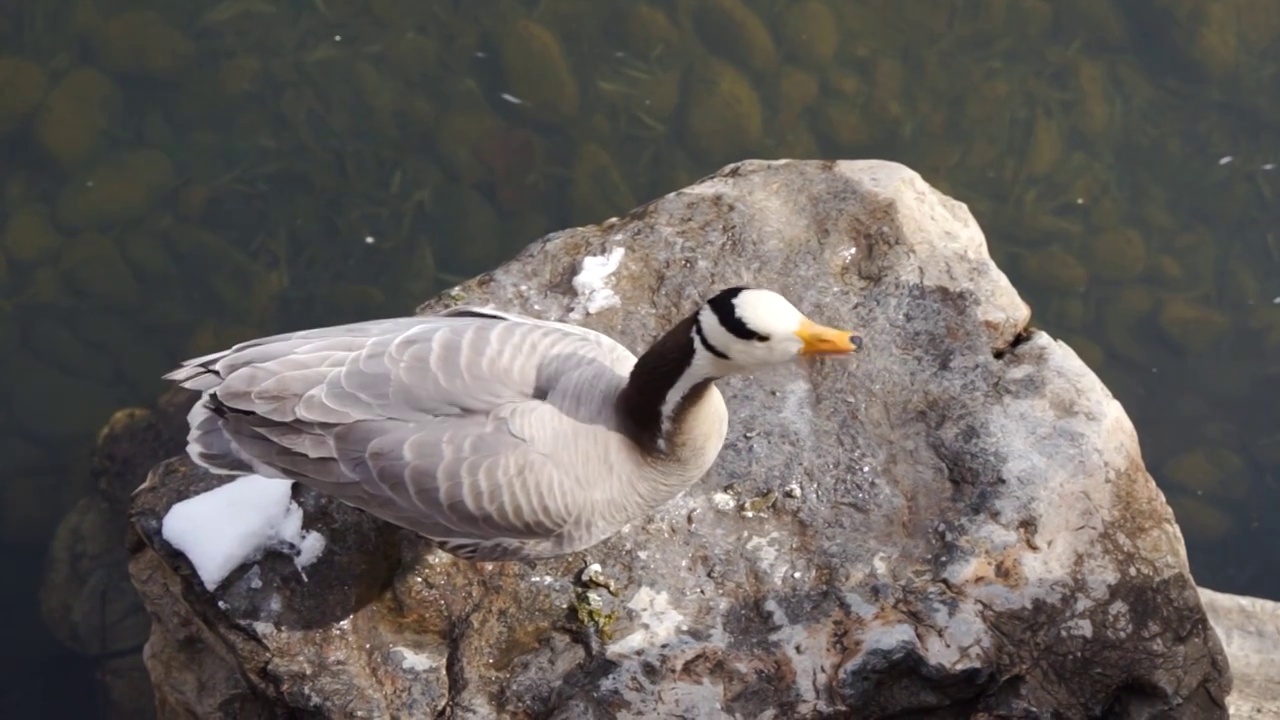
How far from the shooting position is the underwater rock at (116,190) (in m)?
7.25

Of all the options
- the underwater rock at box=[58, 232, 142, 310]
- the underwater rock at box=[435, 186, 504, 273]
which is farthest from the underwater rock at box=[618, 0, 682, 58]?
the underwater rock at box=[58, 232, 142, 310]

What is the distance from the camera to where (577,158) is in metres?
7.41

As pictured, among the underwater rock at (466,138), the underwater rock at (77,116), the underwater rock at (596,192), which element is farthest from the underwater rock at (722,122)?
the underwater rock at (77,116)

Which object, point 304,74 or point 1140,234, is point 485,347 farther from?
point 1140,234

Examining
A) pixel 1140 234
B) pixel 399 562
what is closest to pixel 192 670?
pixel 399 562

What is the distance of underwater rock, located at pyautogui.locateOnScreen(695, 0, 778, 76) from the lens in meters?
7.56

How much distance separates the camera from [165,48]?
749 cm

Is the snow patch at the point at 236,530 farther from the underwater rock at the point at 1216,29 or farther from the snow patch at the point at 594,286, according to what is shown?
the underwater rock at the point at 1216,29

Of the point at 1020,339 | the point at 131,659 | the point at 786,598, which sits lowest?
the point at 131,659

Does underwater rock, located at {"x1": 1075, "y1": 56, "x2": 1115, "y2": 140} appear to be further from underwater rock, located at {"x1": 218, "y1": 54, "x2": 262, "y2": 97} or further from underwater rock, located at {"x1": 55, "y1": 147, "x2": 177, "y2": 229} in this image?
underwater rock, located at {"x1": 55, "y1": 147, "x2": 177, "y2": 229}

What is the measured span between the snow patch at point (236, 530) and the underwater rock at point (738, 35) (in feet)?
14.6

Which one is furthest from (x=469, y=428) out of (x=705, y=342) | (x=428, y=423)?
(x=705, y=342)

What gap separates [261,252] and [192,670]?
3303 mm

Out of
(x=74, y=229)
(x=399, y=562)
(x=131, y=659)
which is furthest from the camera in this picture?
(x=74, y=229)
